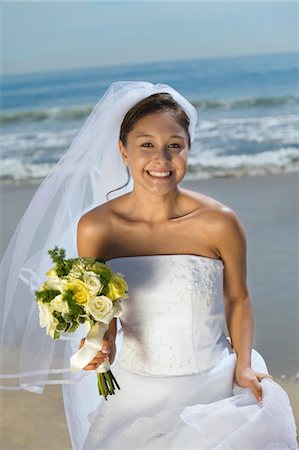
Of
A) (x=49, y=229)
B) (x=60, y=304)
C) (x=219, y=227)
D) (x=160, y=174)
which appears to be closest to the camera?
(x=60, y=304)

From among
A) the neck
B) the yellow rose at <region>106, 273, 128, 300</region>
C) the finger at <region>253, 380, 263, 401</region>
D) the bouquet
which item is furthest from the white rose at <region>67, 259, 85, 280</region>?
the finger at <region>253, 380, 263, 401</region>

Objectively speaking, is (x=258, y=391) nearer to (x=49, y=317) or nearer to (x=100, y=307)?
(x=100, y=307)

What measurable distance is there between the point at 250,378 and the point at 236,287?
1.17 feet

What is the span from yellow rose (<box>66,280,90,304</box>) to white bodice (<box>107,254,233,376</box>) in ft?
1.08

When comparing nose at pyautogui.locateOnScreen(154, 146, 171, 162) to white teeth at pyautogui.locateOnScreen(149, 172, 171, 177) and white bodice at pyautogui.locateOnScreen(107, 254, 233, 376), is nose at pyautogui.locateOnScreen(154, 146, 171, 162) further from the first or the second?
white bodice at pyautogui.locateOnScreen(107, 254, 233, 376)

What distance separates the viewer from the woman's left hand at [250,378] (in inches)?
124

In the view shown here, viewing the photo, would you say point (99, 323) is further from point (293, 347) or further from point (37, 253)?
point (293, 347)

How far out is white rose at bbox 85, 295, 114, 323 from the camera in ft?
9.71

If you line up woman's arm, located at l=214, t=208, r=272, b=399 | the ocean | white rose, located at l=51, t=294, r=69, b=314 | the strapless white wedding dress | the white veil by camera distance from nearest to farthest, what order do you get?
white rose, located at l=51, t=294, r=69, b=314
the strapless white wedding dress
woman's arm, located at l=214, t=208, r=272, b=399
the white veil
the ocean

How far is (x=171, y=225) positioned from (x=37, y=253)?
0.67 metres

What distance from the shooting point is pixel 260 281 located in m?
6.93

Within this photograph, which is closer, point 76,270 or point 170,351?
point 76,270

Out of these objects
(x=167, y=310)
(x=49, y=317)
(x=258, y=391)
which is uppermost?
(x=49, y=317)

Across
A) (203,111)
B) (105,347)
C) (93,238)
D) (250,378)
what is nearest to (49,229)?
(93,238)
